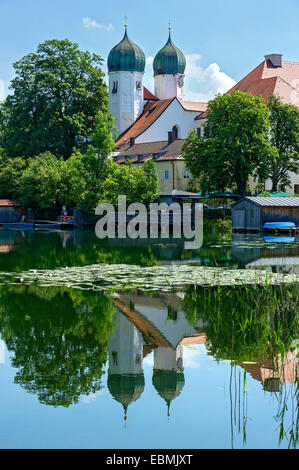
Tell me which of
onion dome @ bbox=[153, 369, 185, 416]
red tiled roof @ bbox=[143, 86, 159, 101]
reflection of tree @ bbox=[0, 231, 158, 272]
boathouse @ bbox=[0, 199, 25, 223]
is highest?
red tiled roof @ bbox=[143, 86, 159, 101]

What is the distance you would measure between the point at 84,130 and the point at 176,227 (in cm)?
2313

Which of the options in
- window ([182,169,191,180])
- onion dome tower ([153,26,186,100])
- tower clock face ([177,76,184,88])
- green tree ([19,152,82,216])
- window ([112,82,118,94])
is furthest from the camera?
tower clock face ([177,76,184,88])

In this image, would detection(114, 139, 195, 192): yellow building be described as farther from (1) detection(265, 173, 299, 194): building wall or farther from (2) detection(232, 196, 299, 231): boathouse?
(2) detection(232, 196, 299, 231): boathouse

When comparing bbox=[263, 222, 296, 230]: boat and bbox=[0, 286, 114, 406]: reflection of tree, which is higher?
bbox=[263, 222, 296, 230]: boat

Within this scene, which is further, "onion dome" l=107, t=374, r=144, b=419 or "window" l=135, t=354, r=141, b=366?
"window" l=135, t=354, r=141, b=366

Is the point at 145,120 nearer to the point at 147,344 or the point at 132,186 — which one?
the point at 132,186

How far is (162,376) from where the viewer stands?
10.0 metres

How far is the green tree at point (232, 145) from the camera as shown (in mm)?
52125

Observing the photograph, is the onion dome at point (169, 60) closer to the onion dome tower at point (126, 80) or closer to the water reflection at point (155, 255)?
the onion dome tower at point (126, 80)

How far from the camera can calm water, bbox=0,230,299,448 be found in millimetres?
7996

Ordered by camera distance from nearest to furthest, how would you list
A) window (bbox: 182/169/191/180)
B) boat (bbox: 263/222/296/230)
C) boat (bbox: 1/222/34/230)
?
1. boat (bbox: 263/222/296/230)
2. boat (bbox: 1/222/34/230)
3. window (bbox: 182/169/191/180)

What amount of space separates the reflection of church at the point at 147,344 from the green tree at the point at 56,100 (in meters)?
55.7

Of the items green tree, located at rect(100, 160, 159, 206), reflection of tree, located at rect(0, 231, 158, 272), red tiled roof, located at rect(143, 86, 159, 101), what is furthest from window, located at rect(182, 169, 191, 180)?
reflection of tree, located at rect(0, 231, 158, 272)

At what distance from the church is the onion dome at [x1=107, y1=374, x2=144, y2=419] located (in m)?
55.8
